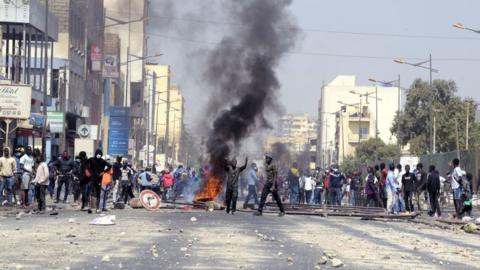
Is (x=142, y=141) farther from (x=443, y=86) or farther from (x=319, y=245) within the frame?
(x=319, y=245)

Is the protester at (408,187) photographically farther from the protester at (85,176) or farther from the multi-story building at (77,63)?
the multi-story building at (77,63)

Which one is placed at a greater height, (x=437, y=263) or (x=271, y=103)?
(x=271, y=103)

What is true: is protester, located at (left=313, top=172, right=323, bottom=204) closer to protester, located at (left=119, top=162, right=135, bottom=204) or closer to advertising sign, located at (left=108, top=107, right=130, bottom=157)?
protester, located at (left=119, top=162, right=135, bottom=204)

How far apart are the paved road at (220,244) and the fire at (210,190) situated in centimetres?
883

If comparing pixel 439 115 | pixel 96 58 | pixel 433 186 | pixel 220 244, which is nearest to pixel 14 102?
pixel 433 186

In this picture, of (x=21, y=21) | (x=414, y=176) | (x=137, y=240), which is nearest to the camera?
(x=137, y=240)

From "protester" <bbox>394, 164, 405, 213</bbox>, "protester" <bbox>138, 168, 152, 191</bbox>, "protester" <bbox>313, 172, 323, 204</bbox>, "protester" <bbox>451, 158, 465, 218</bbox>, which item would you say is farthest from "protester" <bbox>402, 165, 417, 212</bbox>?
"protester" <bbox>313, 172, 323, 204</bbox>

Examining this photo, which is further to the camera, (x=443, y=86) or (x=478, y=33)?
(x=443, y=86)

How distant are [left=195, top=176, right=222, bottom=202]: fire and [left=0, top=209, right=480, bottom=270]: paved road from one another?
29.0ft

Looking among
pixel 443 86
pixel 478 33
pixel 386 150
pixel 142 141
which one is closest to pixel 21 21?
pixel 478 33

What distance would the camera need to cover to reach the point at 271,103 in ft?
155

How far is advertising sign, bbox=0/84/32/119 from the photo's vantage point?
43.9m

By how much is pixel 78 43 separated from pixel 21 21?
2725 centimetres

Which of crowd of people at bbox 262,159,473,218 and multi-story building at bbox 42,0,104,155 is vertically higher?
multi-story building at bbox 42,0,104,155
